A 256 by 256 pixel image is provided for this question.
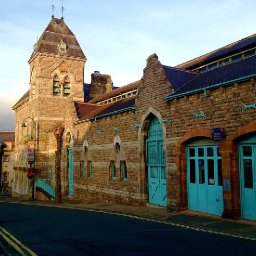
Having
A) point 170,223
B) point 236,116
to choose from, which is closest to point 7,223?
point 170,223

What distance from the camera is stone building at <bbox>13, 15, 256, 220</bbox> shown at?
11938 mm

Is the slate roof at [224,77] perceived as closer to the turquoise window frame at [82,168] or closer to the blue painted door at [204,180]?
the blue painted door at [204,180]

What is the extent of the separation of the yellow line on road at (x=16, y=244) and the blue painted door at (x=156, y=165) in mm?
7966

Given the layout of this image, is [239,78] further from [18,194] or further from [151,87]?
[18,194]

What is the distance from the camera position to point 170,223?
11.8 metres

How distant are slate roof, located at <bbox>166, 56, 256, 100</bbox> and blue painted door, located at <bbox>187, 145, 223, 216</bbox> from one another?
256 cm

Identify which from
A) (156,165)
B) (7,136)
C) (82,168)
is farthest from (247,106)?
(7,136)

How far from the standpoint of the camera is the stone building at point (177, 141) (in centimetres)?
1194

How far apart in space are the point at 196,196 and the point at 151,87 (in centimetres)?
609

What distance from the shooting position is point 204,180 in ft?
44.9

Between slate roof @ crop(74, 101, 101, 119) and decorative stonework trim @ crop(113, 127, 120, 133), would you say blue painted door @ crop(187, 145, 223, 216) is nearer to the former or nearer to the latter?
decorative stonework trim @ crop(113, 127, 120, 133)

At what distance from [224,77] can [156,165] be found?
5.89 metres

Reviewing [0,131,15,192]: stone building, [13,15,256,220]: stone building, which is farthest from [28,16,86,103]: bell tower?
[0,131,15,192]: stone building

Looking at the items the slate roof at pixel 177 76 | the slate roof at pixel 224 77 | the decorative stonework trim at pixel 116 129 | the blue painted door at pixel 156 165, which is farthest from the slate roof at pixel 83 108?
the slate roof at pixel 224 77
